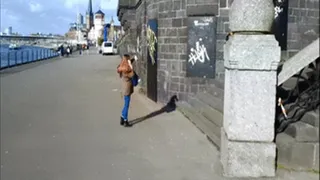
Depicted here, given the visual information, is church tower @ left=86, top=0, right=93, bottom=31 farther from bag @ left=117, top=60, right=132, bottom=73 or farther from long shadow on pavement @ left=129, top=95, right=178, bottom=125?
bag @ left=117, top=60, right=132, bottom=73

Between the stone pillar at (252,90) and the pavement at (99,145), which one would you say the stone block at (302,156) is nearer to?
the pavement at (99,145)

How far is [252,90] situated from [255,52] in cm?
46

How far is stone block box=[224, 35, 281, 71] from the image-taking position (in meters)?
4.79

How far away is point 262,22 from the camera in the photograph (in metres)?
4.87

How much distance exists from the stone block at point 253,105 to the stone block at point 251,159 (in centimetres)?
9

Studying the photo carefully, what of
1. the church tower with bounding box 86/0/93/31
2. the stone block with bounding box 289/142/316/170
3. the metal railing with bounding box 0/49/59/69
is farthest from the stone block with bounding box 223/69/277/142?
the church tower with bounding box 86/0/93/31

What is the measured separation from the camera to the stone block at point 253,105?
486 cm

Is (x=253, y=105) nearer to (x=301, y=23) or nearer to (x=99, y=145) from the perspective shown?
(x=99, y=145)

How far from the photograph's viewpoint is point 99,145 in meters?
7.01

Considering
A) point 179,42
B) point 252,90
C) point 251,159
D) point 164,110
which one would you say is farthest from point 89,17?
point 251,159

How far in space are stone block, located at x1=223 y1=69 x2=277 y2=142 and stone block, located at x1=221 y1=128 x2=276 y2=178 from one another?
0.28ft

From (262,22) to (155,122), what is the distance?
4.64 metres

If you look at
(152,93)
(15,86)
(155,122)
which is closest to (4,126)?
(155,122)

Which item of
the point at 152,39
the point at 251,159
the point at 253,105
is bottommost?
the point at 251,159
